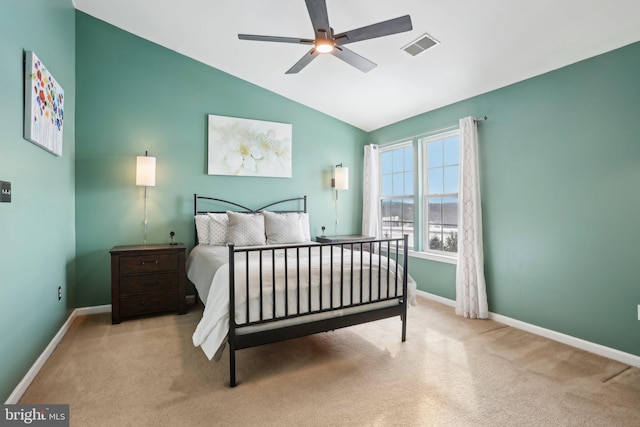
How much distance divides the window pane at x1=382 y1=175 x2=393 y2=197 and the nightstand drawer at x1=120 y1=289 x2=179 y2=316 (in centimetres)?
321

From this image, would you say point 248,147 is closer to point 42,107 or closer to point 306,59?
point 306,59

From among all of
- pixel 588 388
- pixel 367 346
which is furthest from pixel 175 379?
pixel 588 388

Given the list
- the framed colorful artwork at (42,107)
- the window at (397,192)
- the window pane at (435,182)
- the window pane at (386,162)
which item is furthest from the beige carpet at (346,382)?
the window pane at (386,162)

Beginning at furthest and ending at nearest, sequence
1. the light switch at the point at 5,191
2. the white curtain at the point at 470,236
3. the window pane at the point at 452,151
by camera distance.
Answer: the window pane at the point at 452,151, the white curtain at the point at 470,236, the light switch at the point at 5,191

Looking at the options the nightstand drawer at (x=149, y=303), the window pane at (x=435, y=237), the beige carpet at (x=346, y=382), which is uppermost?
the window pane at (x=435, y=237)

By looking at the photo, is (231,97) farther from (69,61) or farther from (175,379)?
(175,379)

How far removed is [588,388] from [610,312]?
80cm

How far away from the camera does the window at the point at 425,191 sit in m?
3.88

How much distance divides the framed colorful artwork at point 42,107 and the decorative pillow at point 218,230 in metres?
1.55

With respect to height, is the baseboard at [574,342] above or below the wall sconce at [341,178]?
below

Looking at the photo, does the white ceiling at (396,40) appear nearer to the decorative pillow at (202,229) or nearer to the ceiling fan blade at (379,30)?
the ceiling fan blade at (379,30)

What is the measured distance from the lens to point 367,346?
266 centimetres

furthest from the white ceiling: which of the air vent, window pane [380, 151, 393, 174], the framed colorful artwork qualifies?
the framed colorful artwork

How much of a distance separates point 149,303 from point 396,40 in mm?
3603
